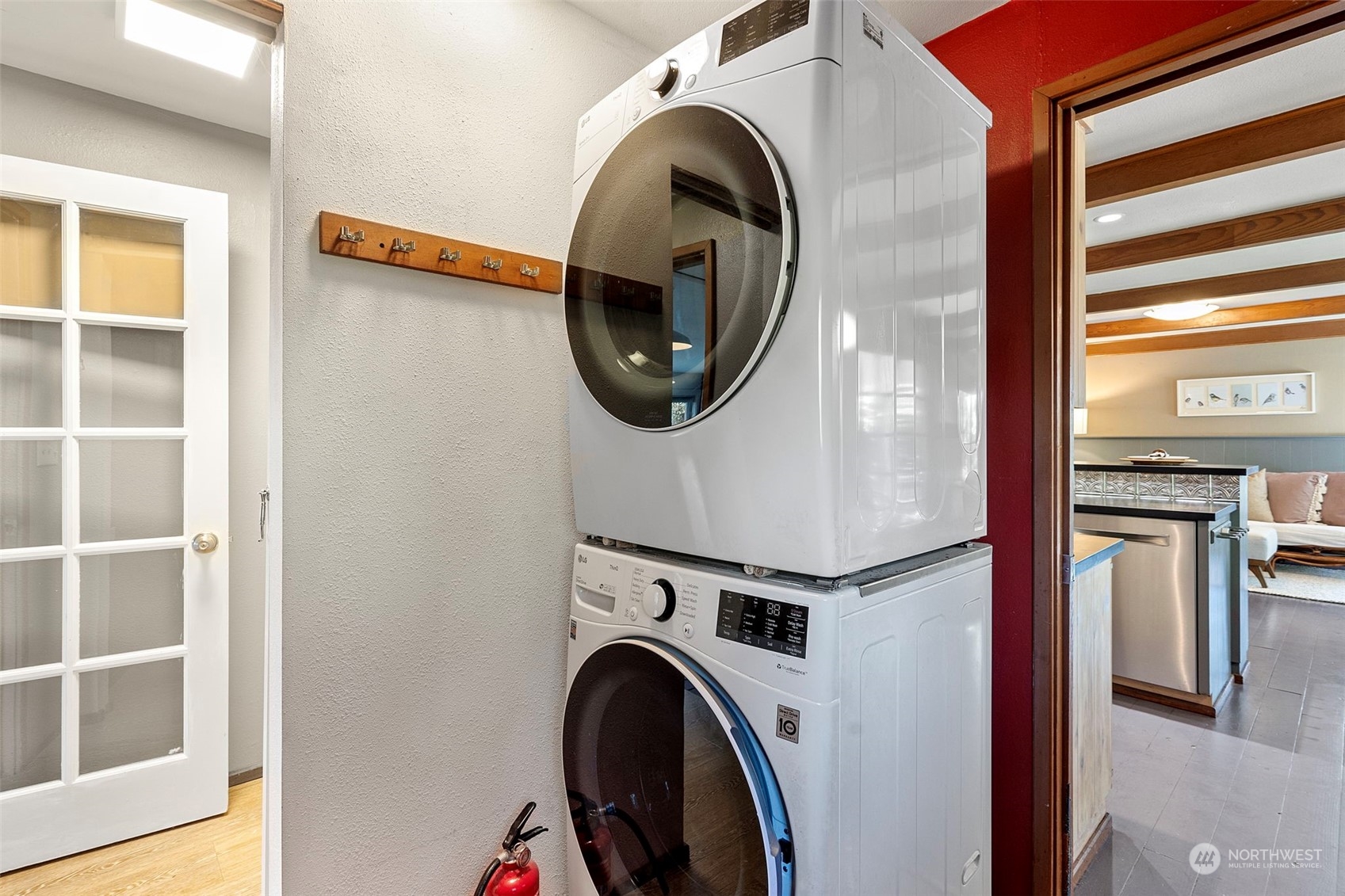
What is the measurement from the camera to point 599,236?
3.97 ft

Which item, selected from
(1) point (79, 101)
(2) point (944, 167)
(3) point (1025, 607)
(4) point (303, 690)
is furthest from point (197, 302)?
(3) point (1025, 607)

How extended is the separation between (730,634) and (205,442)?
2.05 m

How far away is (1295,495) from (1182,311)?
81.8 inches

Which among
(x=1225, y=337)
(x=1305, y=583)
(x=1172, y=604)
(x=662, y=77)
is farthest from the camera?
(x=1225, y=337)

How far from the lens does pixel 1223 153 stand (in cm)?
230

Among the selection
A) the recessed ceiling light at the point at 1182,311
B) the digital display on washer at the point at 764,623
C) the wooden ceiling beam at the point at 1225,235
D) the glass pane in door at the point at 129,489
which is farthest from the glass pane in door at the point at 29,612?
the recessed ceiling light at the point at 1182,311

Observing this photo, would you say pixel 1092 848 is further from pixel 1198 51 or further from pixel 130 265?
pixel 130 265

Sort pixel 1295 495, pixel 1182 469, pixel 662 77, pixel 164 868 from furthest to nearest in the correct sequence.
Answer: pixel 1295 495
pixel 1182 469
pixel 164 868
pixel 662 77

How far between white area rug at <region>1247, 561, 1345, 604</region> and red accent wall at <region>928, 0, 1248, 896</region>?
4.44 metres

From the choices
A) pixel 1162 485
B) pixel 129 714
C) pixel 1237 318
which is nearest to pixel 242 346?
pixel 129 714

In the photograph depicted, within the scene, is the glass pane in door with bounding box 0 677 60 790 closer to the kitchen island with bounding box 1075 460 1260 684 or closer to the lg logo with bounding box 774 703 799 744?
the lg logo with bounding box 774 703 799 744

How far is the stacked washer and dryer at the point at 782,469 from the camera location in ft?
2.85

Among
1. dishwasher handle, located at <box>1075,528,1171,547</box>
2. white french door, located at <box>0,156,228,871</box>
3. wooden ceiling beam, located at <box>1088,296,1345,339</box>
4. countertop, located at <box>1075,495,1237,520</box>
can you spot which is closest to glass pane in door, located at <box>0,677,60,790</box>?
white french door, located at <box>0,156,228,871</box>

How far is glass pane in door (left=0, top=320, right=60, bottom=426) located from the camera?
179cm
